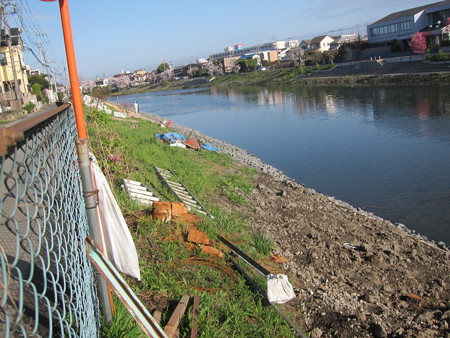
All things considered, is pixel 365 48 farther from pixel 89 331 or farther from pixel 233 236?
pixel 89 331

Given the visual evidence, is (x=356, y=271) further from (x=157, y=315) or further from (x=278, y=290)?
(x=157, y=315)

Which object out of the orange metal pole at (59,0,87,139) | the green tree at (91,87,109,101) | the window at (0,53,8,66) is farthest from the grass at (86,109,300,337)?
the window at (0,53,8,66)

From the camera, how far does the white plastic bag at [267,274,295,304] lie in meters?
4.89

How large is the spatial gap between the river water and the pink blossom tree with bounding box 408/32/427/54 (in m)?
14.9

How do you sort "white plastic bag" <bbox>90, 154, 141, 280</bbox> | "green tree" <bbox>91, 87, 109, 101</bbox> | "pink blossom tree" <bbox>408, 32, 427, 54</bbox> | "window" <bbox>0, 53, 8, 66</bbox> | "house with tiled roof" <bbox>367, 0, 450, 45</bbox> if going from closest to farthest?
"white plastic bag" <bbox>90, 154, 141, 280</bbox> → "green tree" <bbox>91, 87, 109, 101</bbox> → "window" <bbox>0, 53, 8, 66</bbox> → "pink blossom tree" <bbox>408, 32, 427, 54</bbox> → "house with tiled roof" <bbox>367, 0, 450, 45</bbox>

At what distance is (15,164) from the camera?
1.33 m

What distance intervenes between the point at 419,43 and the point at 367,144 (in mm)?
37137

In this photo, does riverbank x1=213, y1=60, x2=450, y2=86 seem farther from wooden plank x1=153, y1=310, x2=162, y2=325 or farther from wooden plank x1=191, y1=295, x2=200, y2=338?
wooden plank x1=153, y1=310, x2=162, y2=325

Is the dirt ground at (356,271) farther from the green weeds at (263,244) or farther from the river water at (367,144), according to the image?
the river water at (367,144)

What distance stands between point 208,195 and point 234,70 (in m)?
92.2

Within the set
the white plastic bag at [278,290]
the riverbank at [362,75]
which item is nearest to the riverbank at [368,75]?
the riverbank at [362,75]

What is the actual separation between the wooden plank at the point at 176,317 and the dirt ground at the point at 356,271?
4.82 feet

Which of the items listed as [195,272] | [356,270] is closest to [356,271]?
[356,270]

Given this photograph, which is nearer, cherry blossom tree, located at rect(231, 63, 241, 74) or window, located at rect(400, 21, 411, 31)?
window, located at rect(400, 21, 411, 31)
